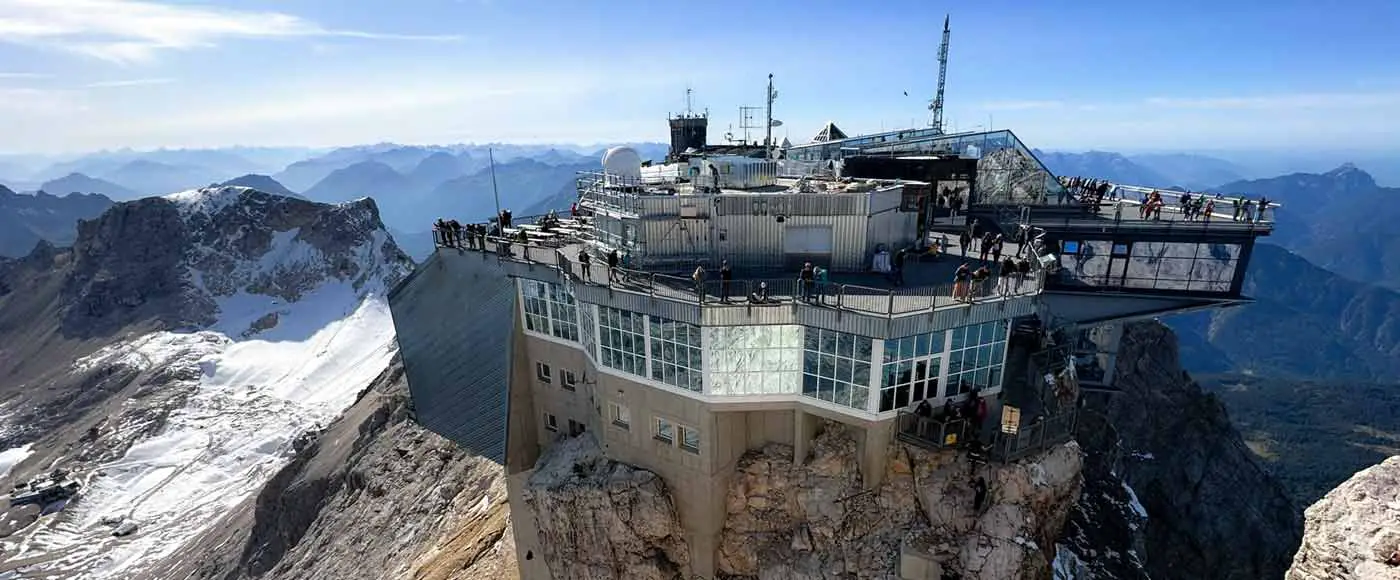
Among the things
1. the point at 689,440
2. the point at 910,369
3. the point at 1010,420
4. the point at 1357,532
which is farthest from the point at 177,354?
the point at 1357,532

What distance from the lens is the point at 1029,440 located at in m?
20.0

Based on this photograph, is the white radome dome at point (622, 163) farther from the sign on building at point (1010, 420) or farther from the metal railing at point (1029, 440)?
the metal railing at point (1029, 440)

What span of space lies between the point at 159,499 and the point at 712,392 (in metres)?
97.0

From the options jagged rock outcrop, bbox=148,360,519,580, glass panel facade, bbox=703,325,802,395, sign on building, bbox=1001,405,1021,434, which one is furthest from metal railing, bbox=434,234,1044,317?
jagged rock outcrop, bbox=148,360,519,580

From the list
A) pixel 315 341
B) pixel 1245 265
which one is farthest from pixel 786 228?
pixel 315 341

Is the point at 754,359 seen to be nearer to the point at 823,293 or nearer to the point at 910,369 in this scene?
the point at 823,293

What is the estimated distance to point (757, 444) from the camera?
23703mm

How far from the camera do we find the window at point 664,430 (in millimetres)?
23297

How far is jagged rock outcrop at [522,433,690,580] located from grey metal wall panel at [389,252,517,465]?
5182 mm

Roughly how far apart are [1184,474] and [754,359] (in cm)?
5239

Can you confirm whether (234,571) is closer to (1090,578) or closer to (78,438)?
(78,438)

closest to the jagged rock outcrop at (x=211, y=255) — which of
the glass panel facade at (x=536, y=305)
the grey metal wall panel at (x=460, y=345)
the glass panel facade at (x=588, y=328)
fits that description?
the grey metal wall panel at (x=460, y=345)

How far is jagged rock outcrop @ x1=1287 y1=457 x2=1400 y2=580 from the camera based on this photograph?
43.4 feet

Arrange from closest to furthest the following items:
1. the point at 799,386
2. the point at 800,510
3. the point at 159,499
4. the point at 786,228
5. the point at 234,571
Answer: the point at 799,386, the point at 800,510, the point at 786,228, the point at 234,571, the point at 159,499
